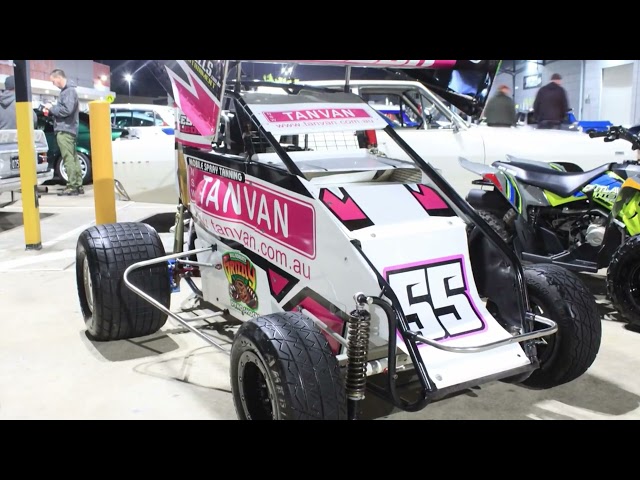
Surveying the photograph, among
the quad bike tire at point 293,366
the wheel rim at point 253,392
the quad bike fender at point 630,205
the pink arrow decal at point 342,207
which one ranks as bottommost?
the wheel rim at point 253,392

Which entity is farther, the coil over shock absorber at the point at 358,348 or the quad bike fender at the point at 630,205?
the quad bike fender at the point at 630,205

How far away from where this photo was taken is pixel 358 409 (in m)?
2.58

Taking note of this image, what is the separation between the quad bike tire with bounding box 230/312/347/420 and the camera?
2396 mm

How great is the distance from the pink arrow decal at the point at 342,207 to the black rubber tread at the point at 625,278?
223 centimetres

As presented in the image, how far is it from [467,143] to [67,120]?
673 centimetres

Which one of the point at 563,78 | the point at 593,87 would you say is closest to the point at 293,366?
the point at 593,87

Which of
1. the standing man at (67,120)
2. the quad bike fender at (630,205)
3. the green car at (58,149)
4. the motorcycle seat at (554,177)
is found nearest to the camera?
the quad bike fender at (630,205)

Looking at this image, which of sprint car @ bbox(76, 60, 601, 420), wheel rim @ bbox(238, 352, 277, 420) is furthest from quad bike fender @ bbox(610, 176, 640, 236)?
wheel rim @ bbox(238, 352, 277, 420)

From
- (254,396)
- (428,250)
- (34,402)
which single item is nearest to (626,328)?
(428,250)

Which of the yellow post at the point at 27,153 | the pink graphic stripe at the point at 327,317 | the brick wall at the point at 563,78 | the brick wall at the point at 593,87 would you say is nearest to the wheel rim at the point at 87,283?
the pink graphic stripe at the point at 327,317

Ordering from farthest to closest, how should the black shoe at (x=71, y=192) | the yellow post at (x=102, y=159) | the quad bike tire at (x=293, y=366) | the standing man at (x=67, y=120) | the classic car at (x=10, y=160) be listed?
the black shoe at (x=71, y=192) → the standing man at (x=67, y=120) → the classic car at (x=10, y=160) → the yellow post at (x=102, y=159) → the quad bike tire at (x=293, y=366)

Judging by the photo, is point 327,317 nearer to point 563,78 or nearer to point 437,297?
point 437,297

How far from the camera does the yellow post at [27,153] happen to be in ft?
20.9

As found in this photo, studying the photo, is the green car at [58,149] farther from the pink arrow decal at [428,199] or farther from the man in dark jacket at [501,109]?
the pink arrow decal at [428,199]
